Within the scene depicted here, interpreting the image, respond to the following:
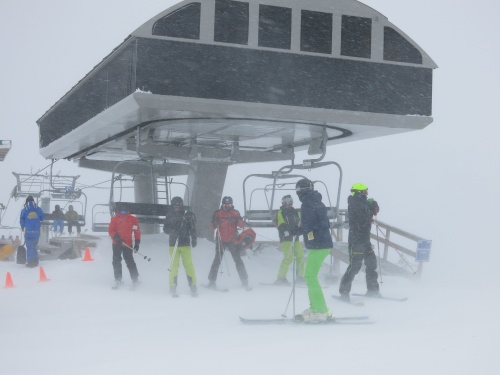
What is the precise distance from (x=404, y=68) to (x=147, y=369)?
7914mm

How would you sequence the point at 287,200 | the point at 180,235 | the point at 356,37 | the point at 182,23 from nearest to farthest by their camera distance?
the point at 182,23
the point at 180,235
the point at 356,37
the point at 287,200

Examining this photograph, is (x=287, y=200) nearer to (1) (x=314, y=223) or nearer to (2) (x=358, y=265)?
(2) (x=358, y=265)

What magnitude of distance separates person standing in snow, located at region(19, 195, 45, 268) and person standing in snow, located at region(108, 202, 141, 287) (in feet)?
13.9

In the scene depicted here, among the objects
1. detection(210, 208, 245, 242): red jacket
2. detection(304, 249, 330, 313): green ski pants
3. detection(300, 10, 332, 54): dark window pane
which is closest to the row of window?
detection(300, 10, 332, 54): dark window pane

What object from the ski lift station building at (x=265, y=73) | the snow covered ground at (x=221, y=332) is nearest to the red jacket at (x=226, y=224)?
the snow covered ground at (x=221, y=332)

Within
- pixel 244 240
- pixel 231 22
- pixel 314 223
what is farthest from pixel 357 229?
pixel 231 22

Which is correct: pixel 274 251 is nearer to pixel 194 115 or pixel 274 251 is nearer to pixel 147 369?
pixel 194 115

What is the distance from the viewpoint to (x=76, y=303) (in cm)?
1034

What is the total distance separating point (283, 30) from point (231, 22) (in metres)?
0.95

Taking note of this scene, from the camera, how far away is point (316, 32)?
1115 cm

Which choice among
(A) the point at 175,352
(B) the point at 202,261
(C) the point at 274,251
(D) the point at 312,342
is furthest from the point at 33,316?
(C) the point at 274,251

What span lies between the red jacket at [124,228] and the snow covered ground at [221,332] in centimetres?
98

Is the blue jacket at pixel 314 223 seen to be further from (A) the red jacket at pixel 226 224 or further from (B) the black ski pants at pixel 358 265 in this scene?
(A) the red jacket at pixel 226 224

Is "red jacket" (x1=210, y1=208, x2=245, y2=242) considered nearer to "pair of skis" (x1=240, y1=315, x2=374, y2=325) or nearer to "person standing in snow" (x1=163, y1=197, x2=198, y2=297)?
"person standing in snow" (x1=163, y1=197, x2=198, y2=297)
